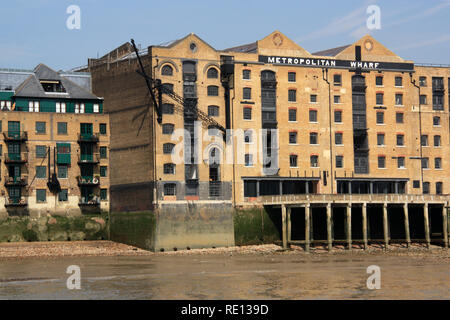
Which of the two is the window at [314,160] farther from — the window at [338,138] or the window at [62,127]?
the window at [62,127]

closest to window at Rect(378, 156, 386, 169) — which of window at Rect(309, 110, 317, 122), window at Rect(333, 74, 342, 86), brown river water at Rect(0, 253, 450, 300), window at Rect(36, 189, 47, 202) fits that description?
window at Rect(309, 110, 317, 122)

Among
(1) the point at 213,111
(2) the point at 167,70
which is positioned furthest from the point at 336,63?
(2) the point at 167,70

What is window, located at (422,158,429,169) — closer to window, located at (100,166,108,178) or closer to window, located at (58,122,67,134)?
window, located at (100,166,108,178)

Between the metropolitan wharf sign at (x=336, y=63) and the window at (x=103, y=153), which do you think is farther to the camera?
the window at (x=103, y=153)

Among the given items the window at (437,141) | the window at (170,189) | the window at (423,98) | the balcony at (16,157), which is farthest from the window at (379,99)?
the balcony at (16,157)

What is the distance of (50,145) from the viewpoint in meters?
89.0

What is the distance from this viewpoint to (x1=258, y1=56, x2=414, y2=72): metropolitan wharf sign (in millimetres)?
90875

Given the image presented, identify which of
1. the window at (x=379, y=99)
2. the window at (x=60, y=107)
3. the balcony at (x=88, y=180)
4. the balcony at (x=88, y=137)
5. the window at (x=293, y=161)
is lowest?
the balcony at (x=88, y=180)

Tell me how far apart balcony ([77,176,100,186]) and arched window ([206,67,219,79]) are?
625 inches

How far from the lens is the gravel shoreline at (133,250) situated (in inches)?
3184

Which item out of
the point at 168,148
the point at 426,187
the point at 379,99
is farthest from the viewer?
the point at 426,187

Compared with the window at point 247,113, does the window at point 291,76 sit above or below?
above

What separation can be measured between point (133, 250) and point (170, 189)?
6922mm

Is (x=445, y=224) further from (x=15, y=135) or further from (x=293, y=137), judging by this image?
(x=15, y=135)
